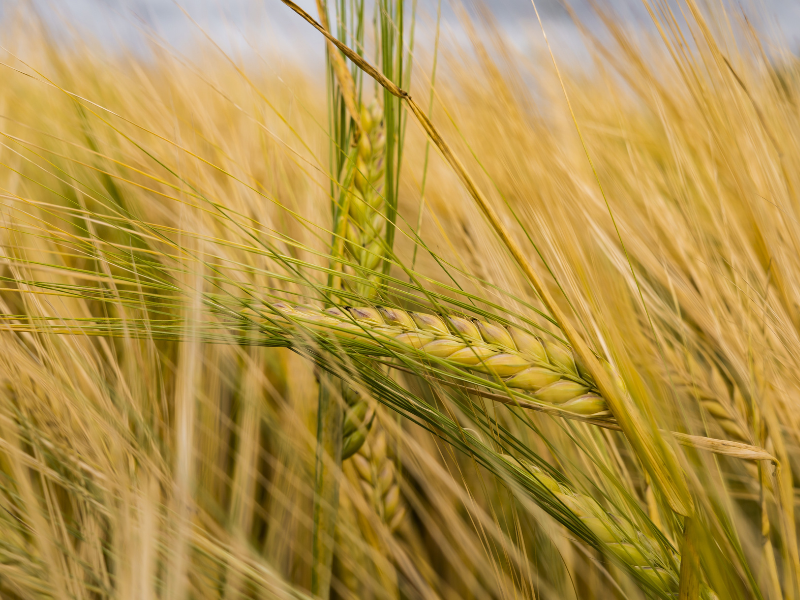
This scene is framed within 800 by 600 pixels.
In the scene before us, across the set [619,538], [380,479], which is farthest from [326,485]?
[619,538]

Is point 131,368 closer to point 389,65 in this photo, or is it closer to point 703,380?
point 389,65

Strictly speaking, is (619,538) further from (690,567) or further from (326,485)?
(326,485)

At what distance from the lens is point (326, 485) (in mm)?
427

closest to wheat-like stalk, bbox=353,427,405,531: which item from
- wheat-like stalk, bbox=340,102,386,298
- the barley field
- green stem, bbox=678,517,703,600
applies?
the barley field

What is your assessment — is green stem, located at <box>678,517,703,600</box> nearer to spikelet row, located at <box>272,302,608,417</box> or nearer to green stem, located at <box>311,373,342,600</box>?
spikelet row, located at <box>272,302,608,417</box>

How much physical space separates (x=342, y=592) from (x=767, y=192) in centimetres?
66

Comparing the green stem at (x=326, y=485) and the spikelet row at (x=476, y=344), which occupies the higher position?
the spikelet row at (x=476, y=344)

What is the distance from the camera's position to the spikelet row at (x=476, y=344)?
13.0 inches

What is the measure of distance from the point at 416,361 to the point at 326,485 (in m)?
0.17

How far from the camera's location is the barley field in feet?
1.09

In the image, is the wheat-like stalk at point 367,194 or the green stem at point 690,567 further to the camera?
the wheat-like stalk at point 367,194

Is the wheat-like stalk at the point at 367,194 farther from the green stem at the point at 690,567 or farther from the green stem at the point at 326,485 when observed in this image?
the green stem at the point at 690,567

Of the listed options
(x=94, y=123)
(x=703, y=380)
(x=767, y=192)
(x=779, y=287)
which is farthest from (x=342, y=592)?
(x=94, y=123)

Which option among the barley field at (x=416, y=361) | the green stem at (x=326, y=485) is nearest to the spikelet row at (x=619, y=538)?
the barley field at (x=416, y=361)
